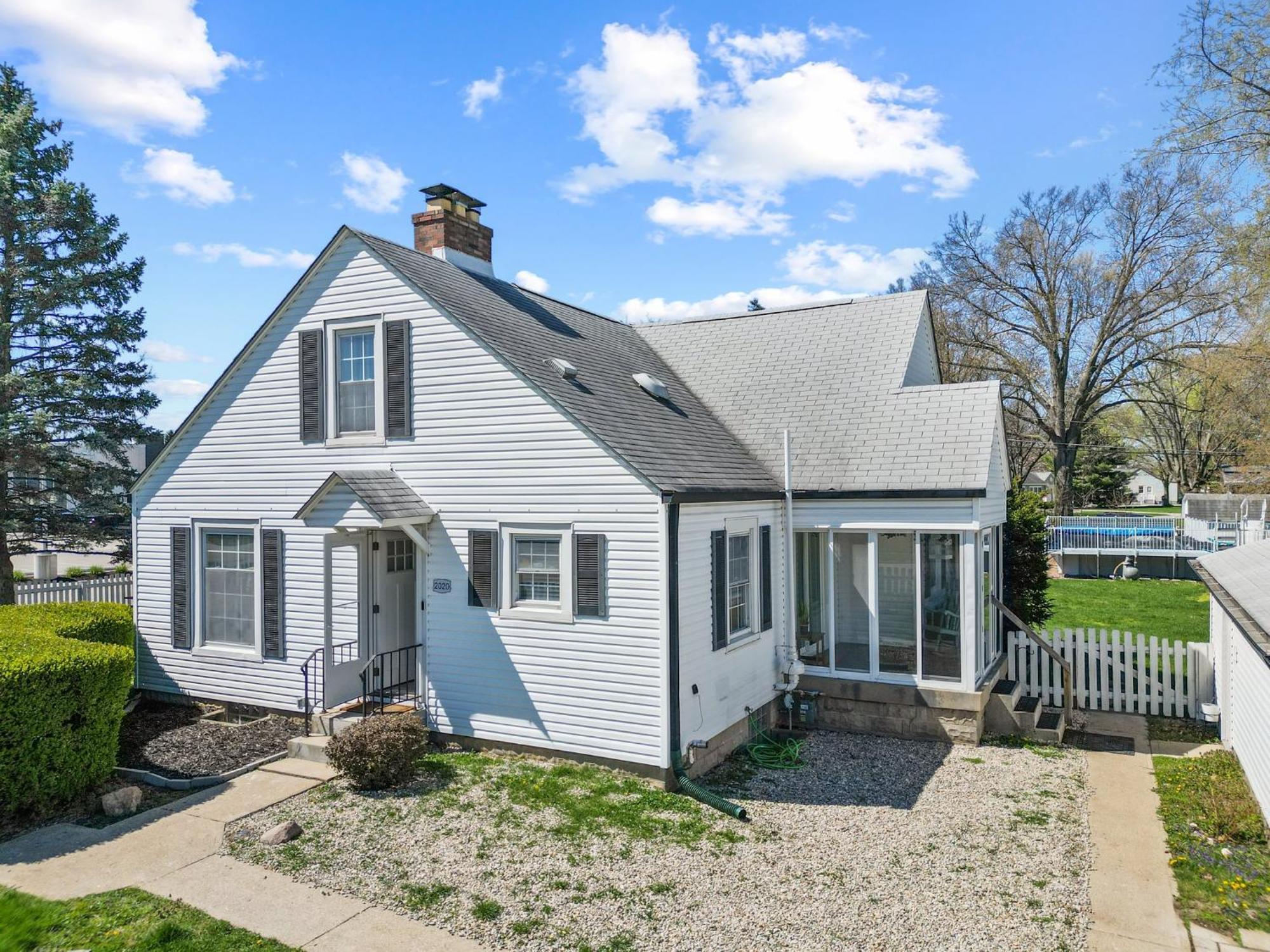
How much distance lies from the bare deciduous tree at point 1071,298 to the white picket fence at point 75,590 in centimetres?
3322

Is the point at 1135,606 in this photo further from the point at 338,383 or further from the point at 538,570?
the point at 338,383

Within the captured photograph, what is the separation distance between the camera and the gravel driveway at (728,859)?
637cm

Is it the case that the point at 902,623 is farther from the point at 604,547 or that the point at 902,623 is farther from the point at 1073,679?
the point at 604,547

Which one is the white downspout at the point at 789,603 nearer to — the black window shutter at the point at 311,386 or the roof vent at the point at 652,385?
the roof vent at the point at 652,385

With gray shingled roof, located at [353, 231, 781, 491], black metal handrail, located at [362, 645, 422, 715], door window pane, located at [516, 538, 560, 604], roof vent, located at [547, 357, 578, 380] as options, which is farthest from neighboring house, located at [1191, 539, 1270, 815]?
black metal handrail, located at [362, 645, 422, 715]

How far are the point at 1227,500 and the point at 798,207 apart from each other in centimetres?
3176

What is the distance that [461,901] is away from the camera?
6742mm

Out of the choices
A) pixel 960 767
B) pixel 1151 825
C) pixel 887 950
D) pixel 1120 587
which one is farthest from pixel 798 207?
pixel 1120 587

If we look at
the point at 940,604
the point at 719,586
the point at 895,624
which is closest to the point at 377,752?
the point at 719,586

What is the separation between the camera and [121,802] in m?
8.73

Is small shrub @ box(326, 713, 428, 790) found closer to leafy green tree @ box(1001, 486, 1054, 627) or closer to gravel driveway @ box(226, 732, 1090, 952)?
gravel driveway @ box(226, 732, 1090, 952)

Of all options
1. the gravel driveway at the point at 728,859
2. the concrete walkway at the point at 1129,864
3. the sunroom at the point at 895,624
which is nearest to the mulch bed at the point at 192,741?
the gravel driveway at the point at 728,859

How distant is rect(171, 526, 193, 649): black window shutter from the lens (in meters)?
12.7

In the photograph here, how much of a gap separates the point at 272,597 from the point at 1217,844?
11.9 m
